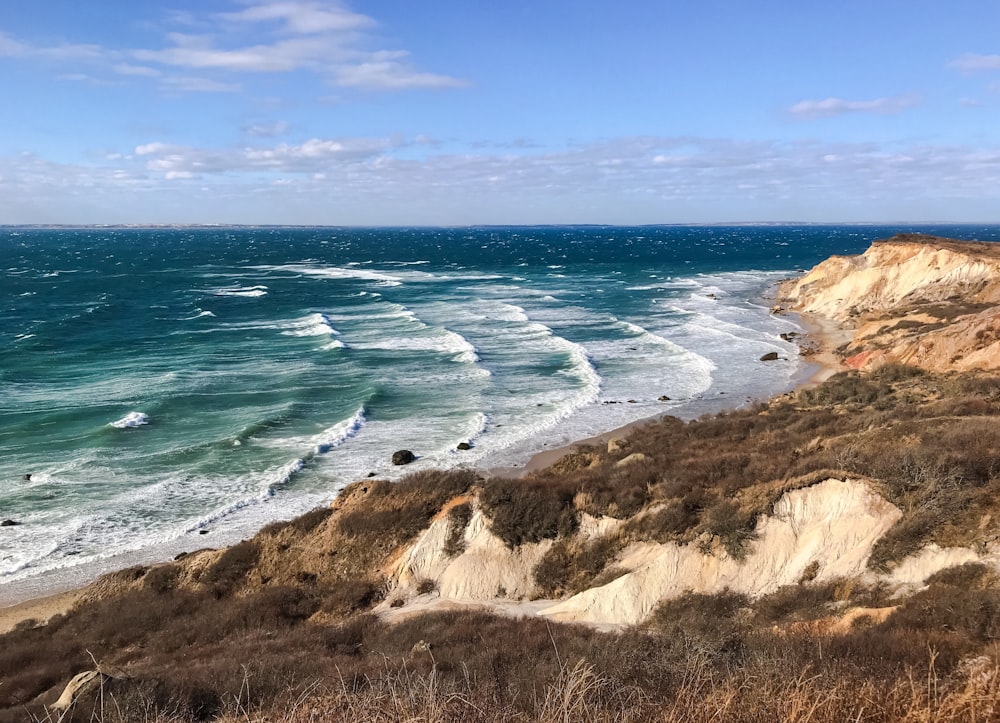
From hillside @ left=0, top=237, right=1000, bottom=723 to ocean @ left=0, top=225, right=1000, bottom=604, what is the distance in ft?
21.4

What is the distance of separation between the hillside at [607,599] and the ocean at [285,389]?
256 inches

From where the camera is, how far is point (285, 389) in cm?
3988

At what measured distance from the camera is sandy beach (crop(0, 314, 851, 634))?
19.1m

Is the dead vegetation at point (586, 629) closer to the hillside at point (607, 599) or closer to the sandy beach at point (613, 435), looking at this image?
the hillside at point (607, 599)

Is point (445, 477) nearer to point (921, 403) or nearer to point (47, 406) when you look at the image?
point (921, 403)

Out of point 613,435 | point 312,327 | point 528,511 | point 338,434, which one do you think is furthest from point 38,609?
point 312,327

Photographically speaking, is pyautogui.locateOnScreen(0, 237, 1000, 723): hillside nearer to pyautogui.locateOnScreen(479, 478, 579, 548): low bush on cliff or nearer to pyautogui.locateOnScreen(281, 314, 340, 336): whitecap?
pyautogui.locateOnScreen(479, 478, 579, 548): low bush on cliff

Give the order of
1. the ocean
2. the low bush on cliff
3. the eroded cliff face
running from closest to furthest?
the low bush on cliff → the ocean → the eroded cliff face

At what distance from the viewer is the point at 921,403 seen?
83.3ft

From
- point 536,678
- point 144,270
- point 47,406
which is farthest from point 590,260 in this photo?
point 536,678

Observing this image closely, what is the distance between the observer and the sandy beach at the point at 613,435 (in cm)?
1911

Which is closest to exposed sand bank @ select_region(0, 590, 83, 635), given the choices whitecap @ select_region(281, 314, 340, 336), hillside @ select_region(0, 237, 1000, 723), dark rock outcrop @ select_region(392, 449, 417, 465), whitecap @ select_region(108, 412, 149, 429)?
hillside @ select_region(0, 237, 1000, 723)

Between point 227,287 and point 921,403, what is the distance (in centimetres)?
8375

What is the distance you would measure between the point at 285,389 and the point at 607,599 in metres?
29.1
